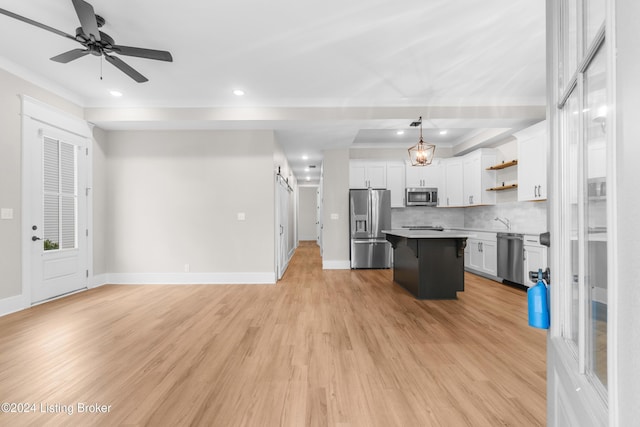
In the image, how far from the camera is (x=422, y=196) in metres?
6.83

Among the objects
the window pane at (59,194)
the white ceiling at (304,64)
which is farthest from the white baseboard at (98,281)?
the white ceiling at (304,64)

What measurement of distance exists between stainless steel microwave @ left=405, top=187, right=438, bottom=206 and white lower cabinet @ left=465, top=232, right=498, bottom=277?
1315 mm

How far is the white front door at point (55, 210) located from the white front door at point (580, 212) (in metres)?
5.34

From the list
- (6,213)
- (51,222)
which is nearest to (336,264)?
(51,222)

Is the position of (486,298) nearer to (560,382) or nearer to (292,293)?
(292,293)

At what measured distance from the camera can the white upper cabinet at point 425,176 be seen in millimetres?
6922

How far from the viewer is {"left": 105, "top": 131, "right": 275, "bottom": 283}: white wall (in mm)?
5117

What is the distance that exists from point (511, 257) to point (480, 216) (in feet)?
6.00

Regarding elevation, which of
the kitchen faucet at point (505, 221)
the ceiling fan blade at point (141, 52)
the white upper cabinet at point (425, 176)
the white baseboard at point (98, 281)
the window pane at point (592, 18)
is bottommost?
the white baseboard at point (98, 281)

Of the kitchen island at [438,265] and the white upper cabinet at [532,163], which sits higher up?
the white upper cabinet at [532,163]

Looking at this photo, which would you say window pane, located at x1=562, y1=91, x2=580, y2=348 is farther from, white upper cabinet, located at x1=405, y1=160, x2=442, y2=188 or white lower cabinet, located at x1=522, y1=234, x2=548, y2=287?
white upper cabinet, located at x1=405, y1=160, x2=442, y2=188

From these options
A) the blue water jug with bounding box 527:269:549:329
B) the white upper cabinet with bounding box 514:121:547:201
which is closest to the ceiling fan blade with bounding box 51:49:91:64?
the blue water jug with bounding box 527:269:549:329

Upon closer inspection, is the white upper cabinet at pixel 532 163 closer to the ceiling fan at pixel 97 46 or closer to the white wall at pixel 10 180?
the ceiling fan at pixel 97 46

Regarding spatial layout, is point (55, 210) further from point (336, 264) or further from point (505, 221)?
point (505, 221)
